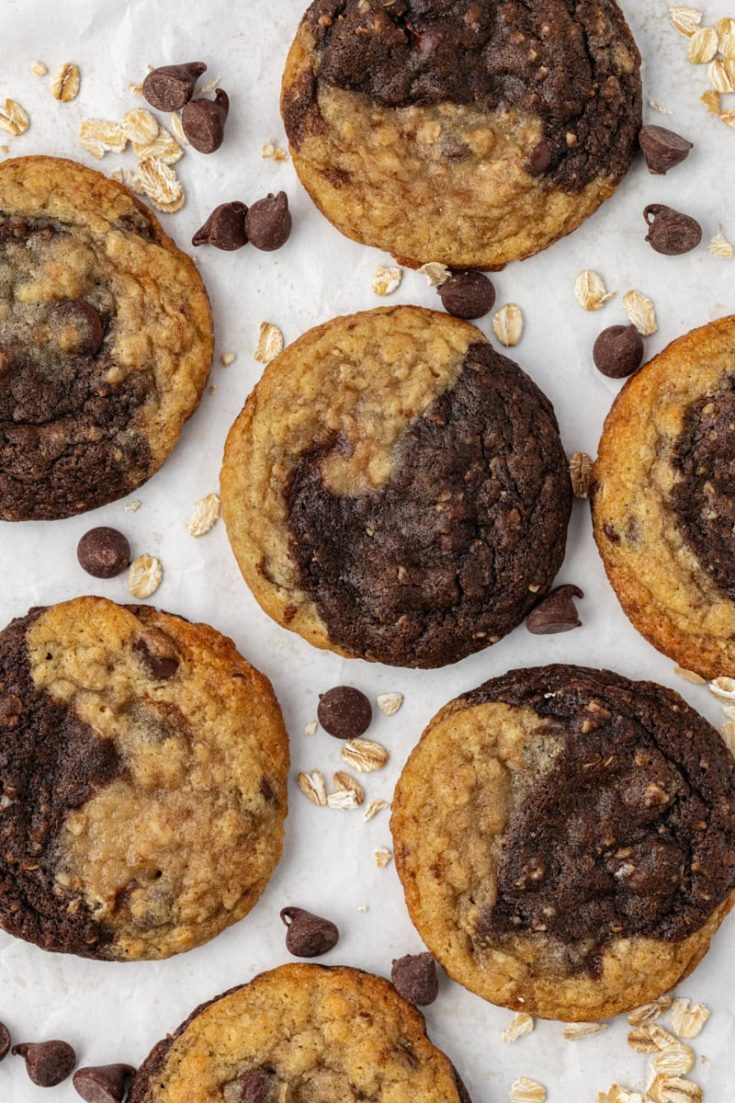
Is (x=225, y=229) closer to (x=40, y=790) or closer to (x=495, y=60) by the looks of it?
(x=495, y=60)

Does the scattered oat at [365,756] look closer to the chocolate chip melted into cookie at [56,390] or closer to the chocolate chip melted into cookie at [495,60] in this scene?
the chocolate chip melted into cookie at [56,390]

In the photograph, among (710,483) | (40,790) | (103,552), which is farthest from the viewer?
(103,552)

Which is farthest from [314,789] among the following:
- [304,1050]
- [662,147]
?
[662,147]

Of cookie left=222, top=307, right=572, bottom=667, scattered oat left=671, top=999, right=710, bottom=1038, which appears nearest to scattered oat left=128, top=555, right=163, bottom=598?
cookie left=222, top=307, right=572, bottom=667

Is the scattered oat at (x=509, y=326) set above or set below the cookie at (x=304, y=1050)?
above

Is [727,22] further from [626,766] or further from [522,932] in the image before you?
[522,932]

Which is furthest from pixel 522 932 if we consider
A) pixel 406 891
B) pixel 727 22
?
pixel 727 22

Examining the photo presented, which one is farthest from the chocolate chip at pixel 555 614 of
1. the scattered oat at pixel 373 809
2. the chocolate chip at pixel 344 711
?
the scattered oat at pixel 373 809

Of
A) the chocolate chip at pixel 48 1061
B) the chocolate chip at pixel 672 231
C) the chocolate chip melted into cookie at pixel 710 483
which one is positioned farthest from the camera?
the chocolate chip at pixel 48 1061
